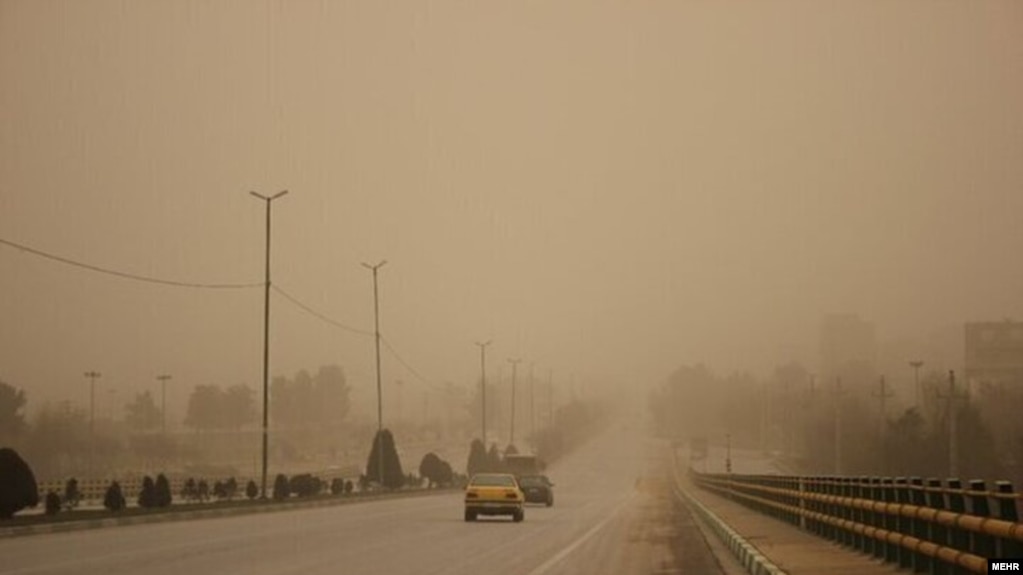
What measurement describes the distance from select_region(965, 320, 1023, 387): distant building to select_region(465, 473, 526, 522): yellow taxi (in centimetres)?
4464

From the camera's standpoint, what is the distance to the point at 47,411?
155750 mm

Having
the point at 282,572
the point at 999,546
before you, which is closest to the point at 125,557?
the point at 282,572

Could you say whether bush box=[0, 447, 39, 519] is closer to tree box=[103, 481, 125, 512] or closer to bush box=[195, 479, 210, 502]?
tree box=[103, 481, 125, 512]

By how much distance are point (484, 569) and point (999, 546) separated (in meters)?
13.0

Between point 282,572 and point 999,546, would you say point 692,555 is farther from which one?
point 999,546

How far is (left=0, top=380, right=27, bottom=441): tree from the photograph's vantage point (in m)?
140

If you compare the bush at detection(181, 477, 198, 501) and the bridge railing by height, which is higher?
the bridge railing

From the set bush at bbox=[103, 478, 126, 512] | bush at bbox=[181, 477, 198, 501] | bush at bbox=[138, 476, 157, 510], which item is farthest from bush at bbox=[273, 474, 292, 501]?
bush at bbox=[103, 478, 126, 512]

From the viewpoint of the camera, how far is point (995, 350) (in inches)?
3364

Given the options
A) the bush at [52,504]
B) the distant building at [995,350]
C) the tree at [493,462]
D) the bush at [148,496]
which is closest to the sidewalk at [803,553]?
the bush at [52,504]

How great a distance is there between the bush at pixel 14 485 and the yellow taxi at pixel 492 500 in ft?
44.0

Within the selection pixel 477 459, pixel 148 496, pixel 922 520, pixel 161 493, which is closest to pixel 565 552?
pixel 922 520

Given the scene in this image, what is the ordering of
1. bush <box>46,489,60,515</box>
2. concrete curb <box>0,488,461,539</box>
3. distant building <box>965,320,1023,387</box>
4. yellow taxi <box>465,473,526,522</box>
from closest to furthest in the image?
concrete curb <box>0,488,461,539</box>, yellow taxi <box>465,473,526,522</box>, bush <box>46,489,60,515</box>, distant building <box>965,320,1023,387</box>

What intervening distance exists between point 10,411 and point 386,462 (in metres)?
57.0
